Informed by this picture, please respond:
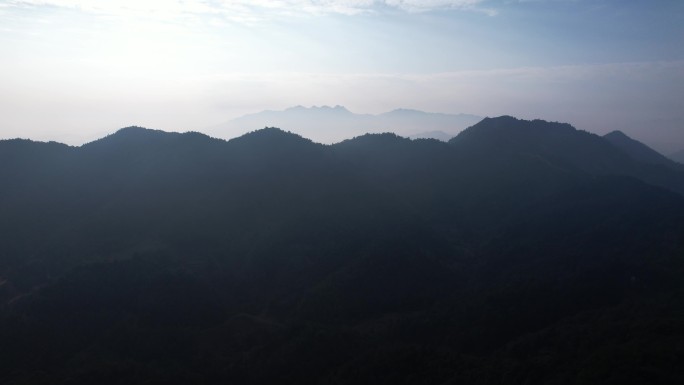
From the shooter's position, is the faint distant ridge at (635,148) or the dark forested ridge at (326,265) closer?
the dark forested ridge at (326,265)

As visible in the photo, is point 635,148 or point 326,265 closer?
point 326,265

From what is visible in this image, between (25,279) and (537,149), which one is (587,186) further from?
(25,279)

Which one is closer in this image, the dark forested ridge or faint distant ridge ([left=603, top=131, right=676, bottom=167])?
the dark forested ridge

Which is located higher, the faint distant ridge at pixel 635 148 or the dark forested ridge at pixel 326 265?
the faint distant ridge at pixel 635 148

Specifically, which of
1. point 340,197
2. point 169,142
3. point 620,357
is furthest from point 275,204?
point 620,357

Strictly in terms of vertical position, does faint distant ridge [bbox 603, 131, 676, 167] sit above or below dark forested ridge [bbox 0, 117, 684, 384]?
above
